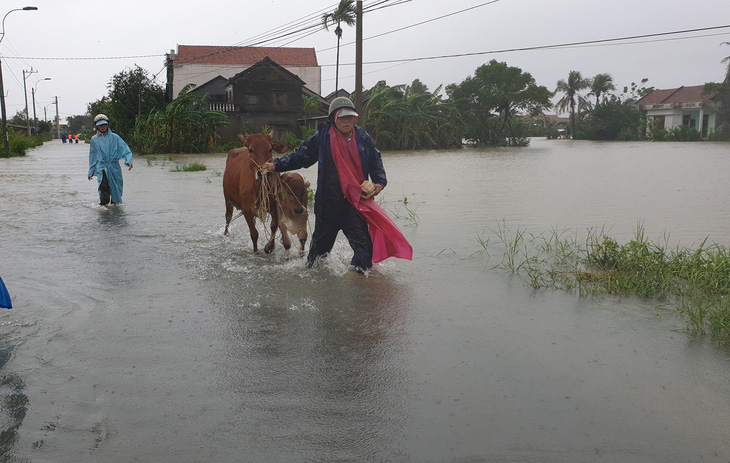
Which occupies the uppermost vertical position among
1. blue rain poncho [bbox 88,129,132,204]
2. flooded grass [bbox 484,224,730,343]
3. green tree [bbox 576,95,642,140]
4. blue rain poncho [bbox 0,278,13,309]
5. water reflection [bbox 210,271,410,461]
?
green tree [bbox 576,95,642,140]

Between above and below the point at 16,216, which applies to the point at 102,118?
above

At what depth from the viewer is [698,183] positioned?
625 inches

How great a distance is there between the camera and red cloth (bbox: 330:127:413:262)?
5934 mm

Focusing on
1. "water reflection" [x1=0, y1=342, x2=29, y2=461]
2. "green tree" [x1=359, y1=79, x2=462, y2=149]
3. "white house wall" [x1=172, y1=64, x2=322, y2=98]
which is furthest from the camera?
"white house wall" [x1=172, y1=64, x2=322, y2=98]

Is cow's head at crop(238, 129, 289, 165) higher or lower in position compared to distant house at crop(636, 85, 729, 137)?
lower

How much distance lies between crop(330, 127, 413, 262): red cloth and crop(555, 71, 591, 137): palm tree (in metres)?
80.7

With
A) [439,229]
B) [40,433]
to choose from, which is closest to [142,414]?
[40,433]

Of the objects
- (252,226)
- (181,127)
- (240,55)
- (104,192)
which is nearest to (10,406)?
(252,226)

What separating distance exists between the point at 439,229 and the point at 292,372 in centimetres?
562

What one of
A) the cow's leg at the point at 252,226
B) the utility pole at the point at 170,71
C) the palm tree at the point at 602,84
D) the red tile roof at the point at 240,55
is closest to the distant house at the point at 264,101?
the utility pole at the point at 170,71

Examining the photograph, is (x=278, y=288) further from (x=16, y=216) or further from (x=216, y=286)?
(x=16, y=216)

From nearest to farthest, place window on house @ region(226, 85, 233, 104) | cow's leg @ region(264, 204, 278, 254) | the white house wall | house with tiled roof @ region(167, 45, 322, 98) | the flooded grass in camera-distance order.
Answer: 1. the flooded grass
2. cow's leg @ region(264, 204, 278, 254)
3. window on house @ region(226, 85, 233, 104)
4. the white house wall
5. house with tiled roof @ region(167, 45, 322, 98)

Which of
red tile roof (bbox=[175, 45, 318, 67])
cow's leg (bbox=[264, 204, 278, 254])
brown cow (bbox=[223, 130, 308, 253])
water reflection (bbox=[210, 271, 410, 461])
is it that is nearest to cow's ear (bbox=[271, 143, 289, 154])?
brown cow (bbox=[223, 130, 308, 253])

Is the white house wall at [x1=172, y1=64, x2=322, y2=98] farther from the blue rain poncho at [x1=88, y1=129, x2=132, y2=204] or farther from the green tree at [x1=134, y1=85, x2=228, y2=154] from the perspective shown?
the blue rain poncho at [x1=88, y1=129, x2=132, y2=204]
